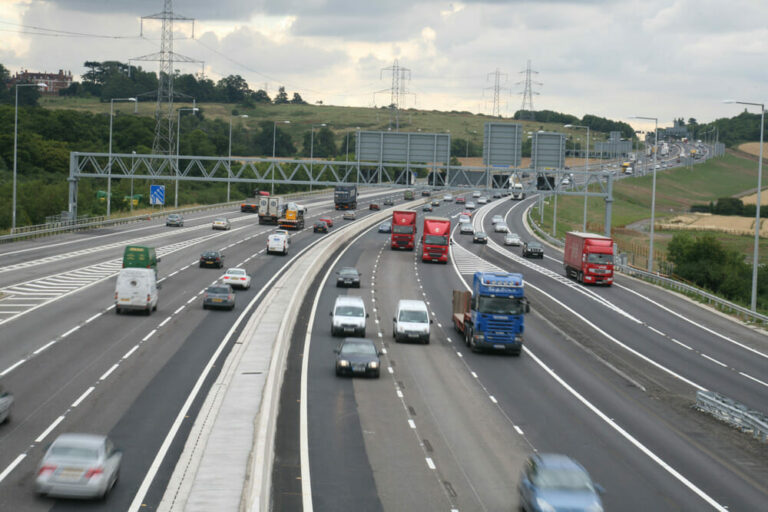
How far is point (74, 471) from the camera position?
18.6 m

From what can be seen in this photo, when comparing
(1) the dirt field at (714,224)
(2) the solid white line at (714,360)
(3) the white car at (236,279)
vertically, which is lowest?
(2) the solid white line at (714,360)

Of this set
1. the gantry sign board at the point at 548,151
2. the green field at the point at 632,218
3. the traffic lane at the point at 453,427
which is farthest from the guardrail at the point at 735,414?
the green field at the point at 632,218

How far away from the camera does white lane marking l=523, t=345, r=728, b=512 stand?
21856 mm

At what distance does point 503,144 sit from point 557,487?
66796 millimetres

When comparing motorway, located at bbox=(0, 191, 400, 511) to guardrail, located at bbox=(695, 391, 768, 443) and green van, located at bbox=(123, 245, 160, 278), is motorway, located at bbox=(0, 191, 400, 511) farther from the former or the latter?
guardrail, located at bbox=(695, 391, 768, 443)

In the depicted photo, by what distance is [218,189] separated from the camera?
157m

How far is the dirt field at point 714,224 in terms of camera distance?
132788 millimetres

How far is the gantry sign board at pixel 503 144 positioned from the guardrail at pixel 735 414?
52.6 metres

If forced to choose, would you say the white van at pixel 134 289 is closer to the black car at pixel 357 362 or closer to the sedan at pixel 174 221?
the black car at pixel 357 362

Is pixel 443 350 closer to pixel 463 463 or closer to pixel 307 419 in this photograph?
pixel 307 419

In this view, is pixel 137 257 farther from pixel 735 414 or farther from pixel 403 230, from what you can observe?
pixel 735 414

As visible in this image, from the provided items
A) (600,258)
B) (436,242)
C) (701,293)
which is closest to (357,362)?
(701,293)

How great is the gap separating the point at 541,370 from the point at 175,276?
105ft

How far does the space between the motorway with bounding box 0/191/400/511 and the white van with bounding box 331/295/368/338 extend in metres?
5.22
